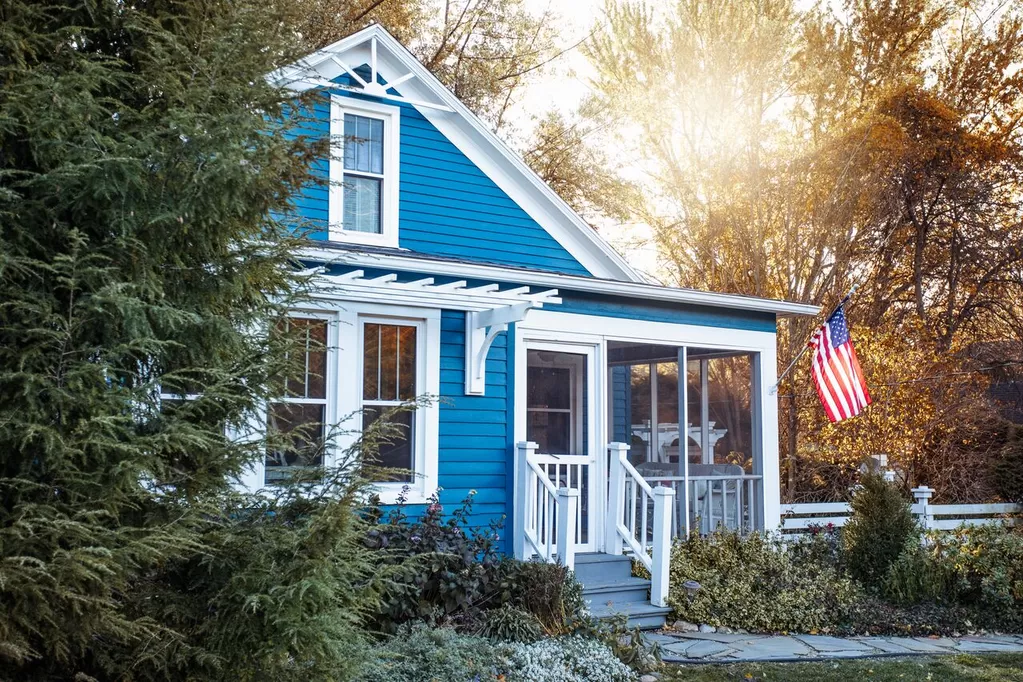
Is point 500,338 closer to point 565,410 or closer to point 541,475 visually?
point 565,410

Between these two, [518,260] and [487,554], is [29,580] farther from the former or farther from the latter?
[518,260]

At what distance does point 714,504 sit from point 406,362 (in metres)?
4.48

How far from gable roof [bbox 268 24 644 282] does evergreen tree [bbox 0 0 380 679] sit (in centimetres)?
491

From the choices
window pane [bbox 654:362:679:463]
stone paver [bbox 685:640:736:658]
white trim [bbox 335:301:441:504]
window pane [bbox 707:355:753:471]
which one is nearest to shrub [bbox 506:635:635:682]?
stone paver [bbox 685:640:736:658]

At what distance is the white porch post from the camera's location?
10.8 metres

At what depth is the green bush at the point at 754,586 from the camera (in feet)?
28.8

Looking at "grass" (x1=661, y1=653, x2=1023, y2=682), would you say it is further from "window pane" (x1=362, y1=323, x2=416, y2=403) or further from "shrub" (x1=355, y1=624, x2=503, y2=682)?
"window pane" (x1=362, y1=323, x2=416, y2=403)

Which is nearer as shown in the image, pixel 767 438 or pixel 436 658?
pixel 436 658

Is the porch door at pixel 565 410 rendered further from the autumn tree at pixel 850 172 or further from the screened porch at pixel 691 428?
the autumn tree at pixel 850 172

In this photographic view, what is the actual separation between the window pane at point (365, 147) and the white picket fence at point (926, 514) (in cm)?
599

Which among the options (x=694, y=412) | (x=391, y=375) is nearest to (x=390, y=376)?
(x=391, y=375)

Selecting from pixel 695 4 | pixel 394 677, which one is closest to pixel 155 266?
pixel 394 677

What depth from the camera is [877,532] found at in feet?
32.1

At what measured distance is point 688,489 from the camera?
1061 cm
